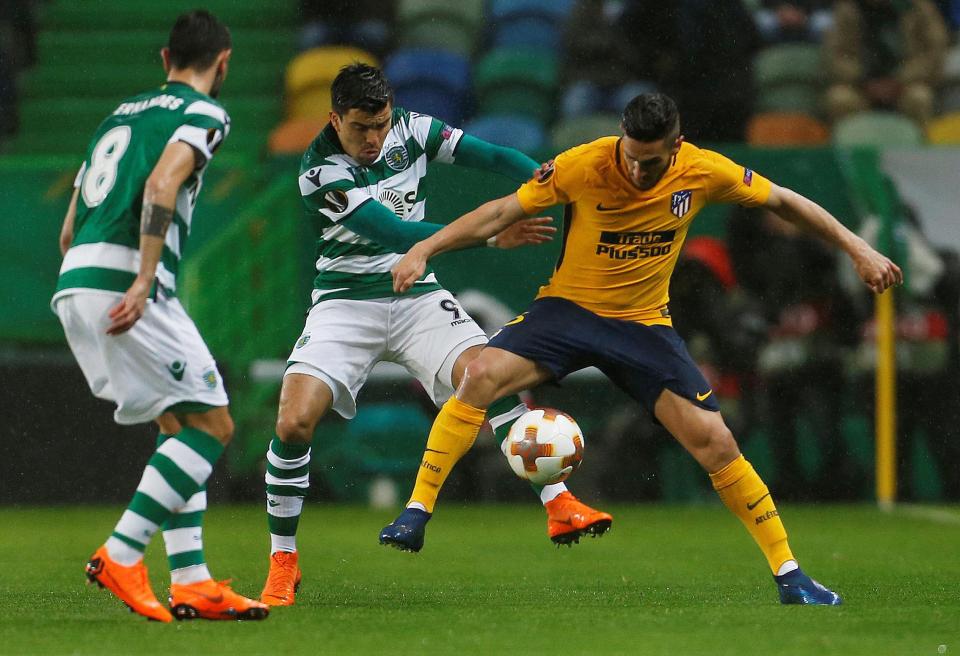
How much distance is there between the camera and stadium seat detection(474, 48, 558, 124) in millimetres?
12953

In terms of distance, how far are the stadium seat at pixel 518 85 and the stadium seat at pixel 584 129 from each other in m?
0.68

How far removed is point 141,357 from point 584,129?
284 inches

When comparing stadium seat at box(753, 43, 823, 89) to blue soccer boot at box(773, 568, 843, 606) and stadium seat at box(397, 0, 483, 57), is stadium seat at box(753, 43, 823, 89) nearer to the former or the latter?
stadium seat at box(397, 0, 483, 57)

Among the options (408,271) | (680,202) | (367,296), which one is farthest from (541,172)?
(367,296)

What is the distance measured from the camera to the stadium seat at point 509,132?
1211cm

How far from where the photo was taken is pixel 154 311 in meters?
5.24

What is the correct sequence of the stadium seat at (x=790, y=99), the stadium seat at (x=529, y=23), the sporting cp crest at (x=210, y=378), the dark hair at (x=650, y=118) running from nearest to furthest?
the sporting cp crest at (x=210, y=378)
the dark hair at (x=650, y=118)
the stadium seat at (x=790, y=99)
the stadium seat at (x=529, y=23)

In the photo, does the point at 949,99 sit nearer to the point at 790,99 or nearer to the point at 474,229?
the point at 790,99

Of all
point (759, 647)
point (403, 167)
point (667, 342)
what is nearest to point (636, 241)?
point (667, 342)

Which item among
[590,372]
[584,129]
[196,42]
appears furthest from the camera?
[584,129]

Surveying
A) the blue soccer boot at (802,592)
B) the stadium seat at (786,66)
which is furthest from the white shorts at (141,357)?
the stadium seat at (786,66)

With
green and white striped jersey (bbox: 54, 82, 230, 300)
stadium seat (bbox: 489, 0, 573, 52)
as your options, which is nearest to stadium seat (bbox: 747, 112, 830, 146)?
stadium seat (bbox: 489, 0, 573, 52)

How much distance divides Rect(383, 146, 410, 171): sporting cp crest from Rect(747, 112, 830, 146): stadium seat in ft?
19.6

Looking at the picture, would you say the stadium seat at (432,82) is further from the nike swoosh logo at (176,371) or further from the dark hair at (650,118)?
the nike swoosh logo at (176,371)
